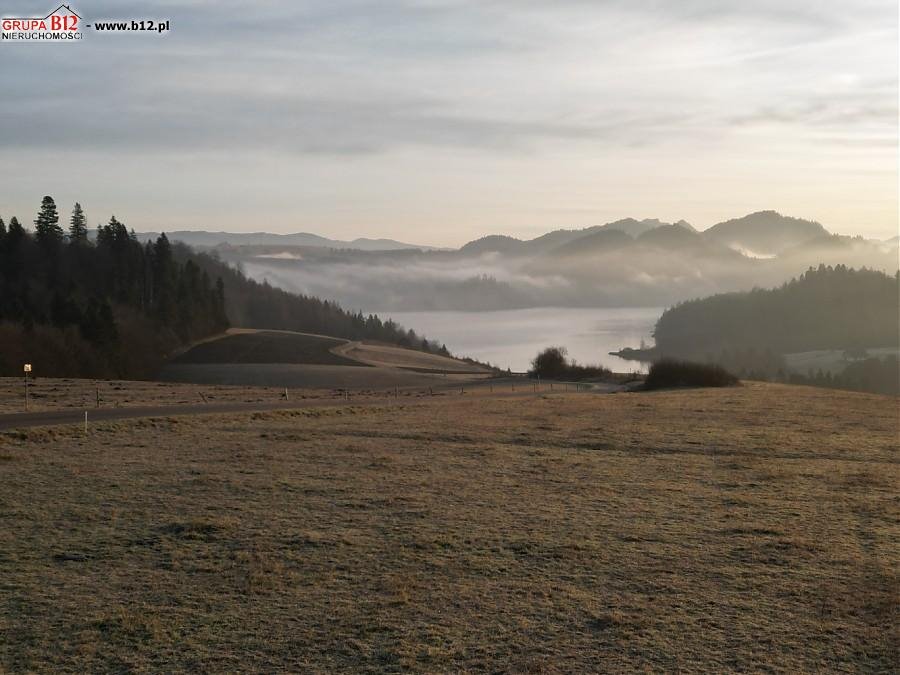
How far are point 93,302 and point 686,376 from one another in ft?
188

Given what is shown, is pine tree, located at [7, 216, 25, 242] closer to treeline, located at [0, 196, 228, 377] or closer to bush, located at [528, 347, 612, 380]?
treeline, located at [0, 196, 228, 377]

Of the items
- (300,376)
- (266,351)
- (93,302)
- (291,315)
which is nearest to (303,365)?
(300,376)

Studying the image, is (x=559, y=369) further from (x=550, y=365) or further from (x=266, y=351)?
(x=266, y=351)

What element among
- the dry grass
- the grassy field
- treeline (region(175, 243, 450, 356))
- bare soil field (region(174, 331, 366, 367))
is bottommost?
the grassy field

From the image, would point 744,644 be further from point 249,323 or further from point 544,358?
point 249,323

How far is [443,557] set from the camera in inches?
512

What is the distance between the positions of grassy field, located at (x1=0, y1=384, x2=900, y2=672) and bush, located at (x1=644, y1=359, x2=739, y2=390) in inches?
1416

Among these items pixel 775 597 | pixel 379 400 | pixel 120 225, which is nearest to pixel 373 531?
pixel 775 597

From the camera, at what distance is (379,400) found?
149 ft

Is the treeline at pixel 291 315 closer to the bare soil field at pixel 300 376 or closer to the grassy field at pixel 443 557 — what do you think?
the bare soil field at pixel 300 376

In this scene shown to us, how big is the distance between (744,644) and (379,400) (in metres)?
36.2

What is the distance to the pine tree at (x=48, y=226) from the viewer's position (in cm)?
10200

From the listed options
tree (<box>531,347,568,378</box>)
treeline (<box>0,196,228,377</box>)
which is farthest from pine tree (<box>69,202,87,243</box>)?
tree (<box>531,347,568,378</box>)

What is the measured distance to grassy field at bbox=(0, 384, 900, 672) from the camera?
9664 mm
